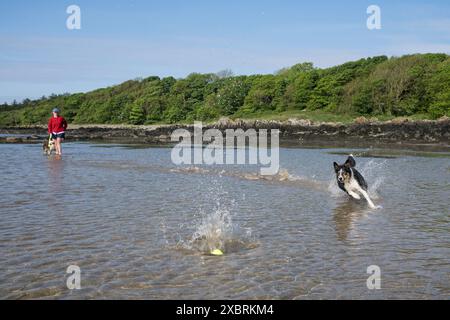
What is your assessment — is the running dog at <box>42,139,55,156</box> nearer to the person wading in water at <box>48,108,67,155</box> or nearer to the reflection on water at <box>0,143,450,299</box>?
the person wading in water at <box>48,108,67,155</box>

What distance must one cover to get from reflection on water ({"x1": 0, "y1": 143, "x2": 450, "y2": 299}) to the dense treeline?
172 feet

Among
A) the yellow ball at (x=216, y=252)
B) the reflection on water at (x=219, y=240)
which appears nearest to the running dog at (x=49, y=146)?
the reflection on water at (x=219, y=240)

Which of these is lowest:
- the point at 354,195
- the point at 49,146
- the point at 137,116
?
the point at 354,195

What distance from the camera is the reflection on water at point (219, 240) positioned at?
5.36 meters

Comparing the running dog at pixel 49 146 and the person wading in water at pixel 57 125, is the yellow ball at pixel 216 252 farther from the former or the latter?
the running dog at pixel 49 146

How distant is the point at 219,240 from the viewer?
7258mm

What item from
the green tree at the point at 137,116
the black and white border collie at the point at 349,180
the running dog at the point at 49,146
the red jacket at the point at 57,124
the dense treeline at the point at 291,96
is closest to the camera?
the black and white border collie at the point at 349,180

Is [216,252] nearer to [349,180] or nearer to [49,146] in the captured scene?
[349,180]

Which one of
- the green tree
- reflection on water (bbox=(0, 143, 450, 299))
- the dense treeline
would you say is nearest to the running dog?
reflection on water (bbox=(0, 143, 450, 299))

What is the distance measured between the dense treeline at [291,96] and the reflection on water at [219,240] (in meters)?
52.3

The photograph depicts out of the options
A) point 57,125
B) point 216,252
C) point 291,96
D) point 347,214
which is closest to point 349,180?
point 347,214

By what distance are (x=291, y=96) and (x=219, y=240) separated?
7808cm
